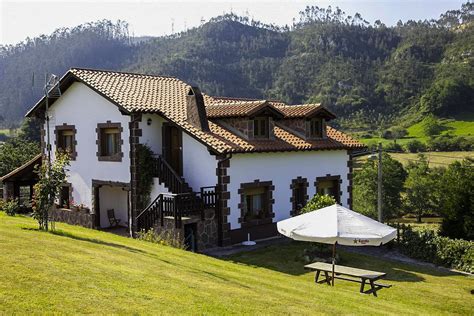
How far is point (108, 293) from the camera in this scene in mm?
7961

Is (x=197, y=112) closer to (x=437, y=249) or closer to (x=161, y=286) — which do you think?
(x=437, y=249)

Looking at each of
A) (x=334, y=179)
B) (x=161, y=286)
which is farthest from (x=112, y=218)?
(x=161, y=286)

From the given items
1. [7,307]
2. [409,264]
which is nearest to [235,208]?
[409,264]

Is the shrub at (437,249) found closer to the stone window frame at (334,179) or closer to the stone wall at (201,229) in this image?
the stone window frame at (334,179)

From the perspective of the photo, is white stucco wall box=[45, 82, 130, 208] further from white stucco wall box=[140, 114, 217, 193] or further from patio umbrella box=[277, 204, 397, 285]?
patio umbrella box=[277, 204, 397, 285]

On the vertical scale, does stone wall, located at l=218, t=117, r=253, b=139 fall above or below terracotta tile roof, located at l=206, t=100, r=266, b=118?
below

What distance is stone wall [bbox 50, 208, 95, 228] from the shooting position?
2294 cm

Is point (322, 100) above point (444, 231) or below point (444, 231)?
above

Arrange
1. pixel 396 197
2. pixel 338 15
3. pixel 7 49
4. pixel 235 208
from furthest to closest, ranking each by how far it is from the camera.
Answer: pixel 7 49, pixel 338 15, pixel 396 197, pixel 235 208

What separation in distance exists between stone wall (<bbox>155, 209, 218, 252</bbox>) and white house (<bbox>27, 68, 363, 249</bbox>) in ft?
0.12

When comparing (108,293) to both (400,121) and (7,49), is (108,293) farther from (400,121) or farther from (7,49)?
(7,49)

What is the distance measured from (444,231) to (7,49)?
6164 inches

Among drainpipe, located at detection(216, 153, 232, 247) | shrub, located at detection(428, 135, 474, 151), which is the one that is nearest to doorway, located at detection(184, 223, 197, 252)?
drainpipe, located at detection(216, 153, 232, 247)

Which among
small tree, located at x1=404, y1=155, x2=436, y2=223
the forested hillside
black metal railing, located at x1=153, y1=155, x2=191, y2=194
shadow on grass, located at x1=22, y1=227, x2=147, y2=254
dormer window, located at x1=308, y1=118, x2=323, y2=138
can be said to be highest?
the forested hillside
